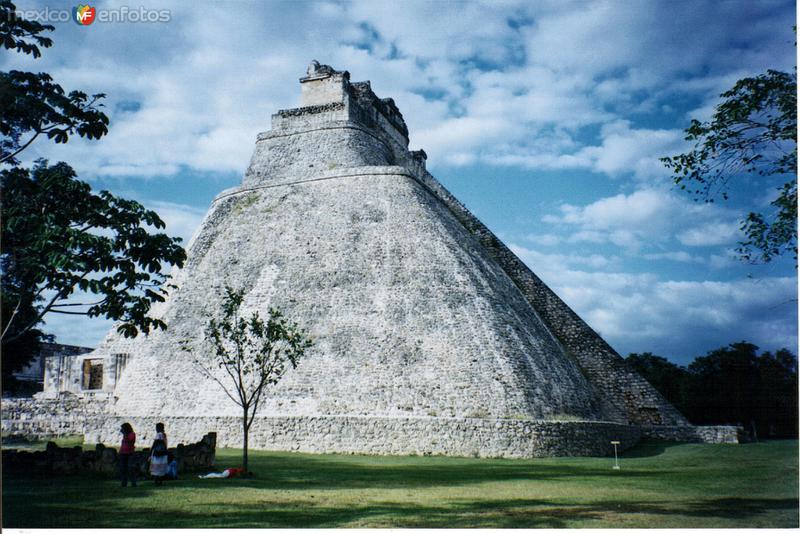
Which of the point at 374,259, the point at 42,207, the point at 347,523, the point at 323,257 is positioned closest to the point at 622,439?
the point at 374,259

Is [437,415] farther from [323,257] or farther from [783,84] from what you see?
[783,84]

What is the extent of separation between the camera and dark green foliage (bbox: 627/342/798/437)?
31141mm

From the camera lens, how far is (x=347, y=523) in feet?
28.2

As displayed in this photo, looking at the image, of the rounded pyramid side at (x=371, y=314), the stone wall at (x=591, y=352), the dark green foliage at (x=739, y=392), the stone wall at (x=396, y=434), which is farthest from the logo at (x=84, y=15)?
the dark green foliage at (x=739, y=392)

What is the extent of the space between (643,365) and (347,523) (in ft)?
149

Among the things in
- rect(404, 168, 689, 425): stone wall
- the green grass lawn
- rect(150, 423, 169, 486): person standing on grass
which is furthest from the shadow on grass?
rect(404, 168, 689, 425): stone wall

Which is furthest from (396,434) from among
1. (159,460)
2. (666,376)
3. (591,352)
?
(666,376)

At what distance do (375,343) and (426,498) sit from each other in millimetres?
10613

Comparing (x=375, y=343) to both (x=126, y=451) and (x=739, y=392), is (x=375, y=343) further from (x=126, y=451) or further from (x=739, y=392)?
(x=739, y=392)

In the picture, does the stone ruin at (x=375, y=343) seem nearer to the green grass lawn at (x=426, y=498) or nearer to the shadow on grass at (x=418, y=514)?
the green grass lawn at (x=426, y=498)

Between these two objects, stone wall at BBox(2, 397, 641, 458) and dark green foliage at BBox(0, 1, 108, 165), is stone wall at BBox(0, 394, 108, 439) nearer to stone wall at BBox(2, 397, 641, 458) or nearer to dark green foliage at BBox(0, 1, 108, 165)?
stone wall at BBox(2, 397, 641, 458)

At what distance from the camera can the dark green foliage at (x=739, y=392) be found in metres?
31.1

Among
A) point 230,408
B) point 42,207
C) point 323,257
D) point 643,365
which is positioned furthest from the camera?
point 643,365

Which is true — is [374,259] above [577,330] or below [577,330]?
above
